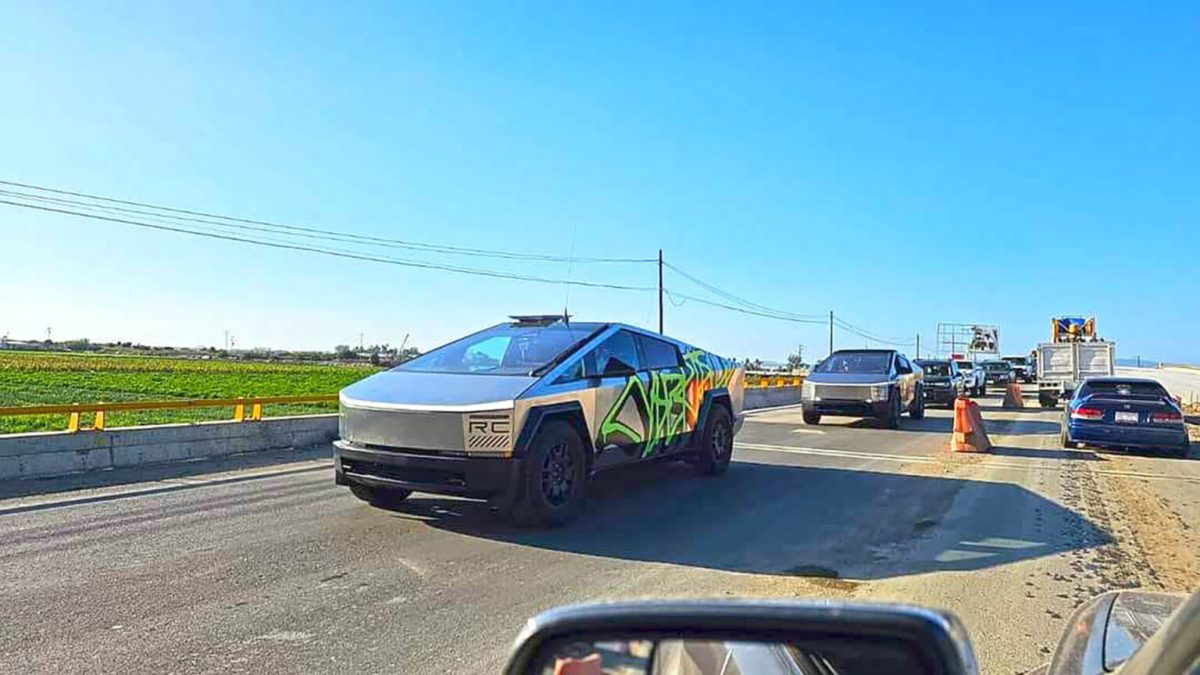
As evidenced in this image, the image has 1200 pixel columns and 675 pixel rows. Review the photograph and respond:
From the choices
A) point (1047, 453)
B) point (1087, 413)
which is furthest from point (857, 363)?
point (1047, 453)

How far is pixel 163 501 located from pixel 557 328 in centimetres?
416

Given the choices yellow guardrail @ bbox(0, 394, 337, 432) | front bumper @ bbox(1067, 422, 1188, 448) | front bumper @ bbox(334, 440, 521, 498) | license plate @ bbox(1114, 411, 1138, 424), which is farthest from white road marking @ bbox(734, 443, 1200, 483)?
front bumper @ bbox(334, 440, 521, 498)

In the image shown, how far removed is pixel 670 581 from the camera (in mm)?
5711

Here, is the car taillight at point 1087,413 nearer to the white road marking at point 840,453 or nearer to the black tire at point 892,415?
the white road marking at point 840,453

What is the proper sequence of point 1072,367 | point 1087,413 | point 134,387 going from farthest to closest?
point 134,387 < point 1072,367 < point 1087,413

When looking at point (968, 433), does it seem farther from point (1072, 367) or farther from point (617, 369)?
point (1072, 367)

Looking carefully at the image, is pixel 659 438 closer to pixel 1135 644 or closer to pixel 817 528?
pixel 817 528

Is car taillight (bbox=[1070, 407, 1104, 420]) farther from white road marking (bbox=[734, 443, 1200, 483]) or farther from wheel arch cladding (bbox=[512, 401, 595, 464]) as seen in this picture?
wheel arch cladding (bbox=[512, 401, 595, 464])

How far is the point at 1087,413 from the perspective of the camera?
1466 centimetres

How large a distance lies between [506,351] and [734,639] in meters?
6.69

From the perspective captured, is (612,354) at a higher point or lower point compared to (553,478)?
higher

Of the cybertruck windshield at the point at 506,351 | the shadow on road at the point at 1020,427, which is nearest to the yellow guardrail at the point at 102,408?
the cybertruck windshield at the point at 506,351

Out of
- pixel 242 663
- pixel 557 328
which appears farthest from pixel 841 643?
pixel 557 328

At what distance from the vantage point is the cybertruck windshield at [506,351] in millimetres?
7801
